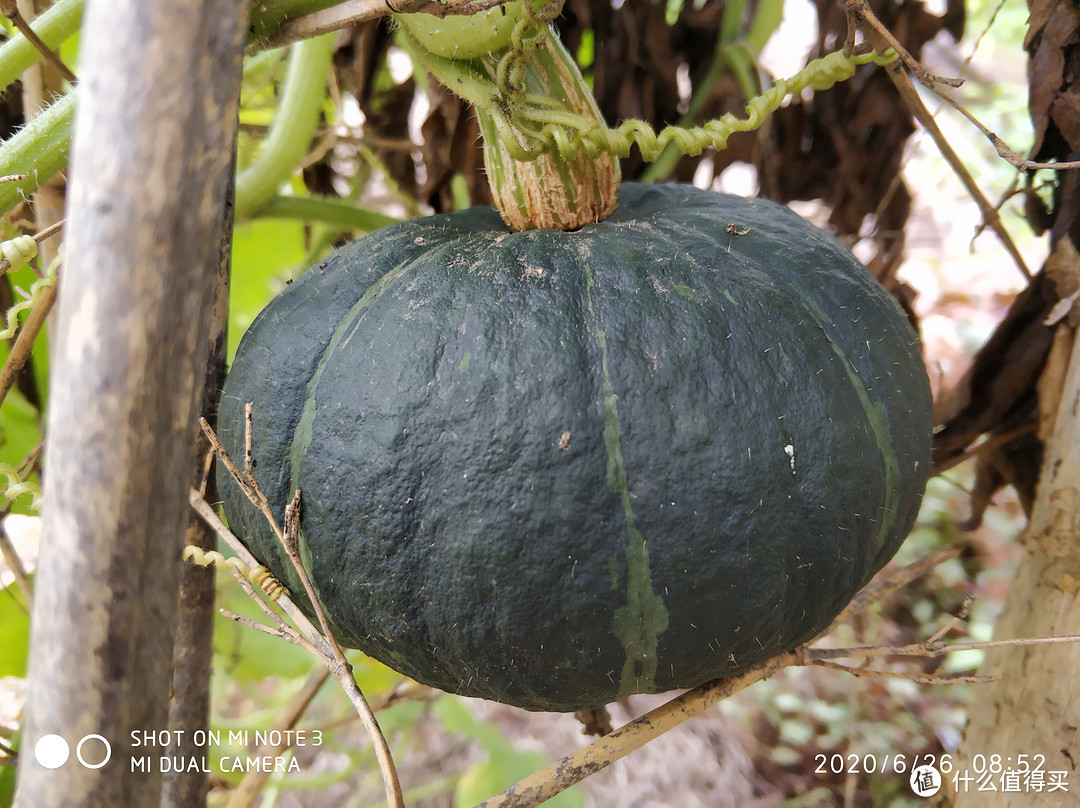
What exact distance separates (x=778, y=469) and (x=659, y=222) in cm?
35

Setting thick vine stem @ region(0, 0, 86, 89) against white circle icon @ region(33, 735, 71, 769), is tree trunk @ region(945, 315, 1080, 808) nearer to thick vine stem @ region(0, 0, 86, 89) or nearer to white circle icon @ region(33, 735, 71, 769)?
white circle icon @ region(33, 735, 71, 769)

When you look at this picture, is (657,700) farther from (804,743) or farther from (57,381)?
(57,381)

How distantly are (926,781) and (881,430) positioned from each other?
864 millimetres

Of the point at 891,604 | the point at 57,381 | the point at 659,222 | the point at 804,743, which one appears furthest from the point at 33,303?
the point at 891,604

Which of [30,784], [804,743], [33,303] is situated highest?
[33,303]

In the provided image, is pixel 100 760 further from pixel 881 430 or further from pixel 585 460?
pixel 881 430

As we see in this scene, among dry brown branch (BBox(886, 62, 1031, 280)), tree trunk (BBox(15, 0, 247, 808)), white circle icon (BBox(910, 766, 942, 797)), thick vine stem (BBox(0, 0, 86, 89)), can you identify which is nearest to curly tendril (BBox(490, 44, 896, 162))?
dry brown branch (BBox(886, 62, 1031, 280))

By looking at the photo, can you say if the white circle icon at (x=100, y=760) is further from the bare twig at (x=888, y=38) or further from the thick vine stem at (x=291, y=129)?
the thick vine stem at (x=291, y=129)

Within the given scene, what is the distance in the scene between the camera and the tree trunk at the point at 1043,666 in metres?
0.99

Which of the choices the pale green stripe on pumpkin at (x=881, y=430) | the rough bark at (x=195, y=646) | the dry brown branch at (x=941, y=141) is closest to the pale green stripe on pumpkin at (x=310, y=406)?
the rough bark at (x=195, y=646)

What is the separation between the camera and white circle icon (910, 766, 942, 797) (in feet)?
4.16

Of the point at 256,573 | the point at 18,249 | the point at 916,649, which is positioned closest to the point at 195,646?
the point at 256,573

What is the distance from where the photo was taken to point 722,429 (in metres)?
0.73

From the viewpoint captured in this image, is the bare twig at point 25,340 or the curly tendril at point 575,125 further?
the bare twig at point 25,340
